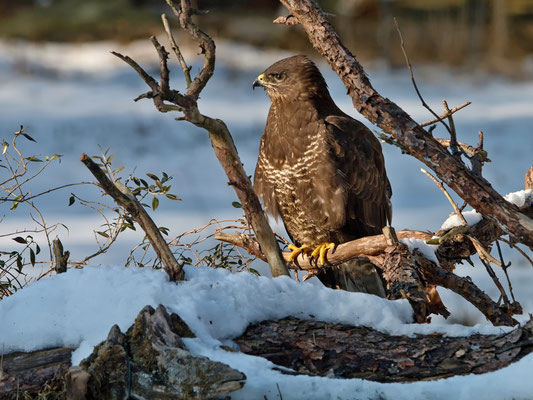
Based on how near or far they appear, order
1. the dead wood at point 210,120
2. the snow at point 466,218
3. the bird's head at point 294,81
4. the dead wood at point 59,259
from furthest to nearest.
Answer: the bird's head at point 294,81 < the snow at point 466,218 < the dead wood at point 59,259 < the dead wood at point 210,120

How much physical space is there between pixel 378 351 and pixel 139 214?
4.34ft

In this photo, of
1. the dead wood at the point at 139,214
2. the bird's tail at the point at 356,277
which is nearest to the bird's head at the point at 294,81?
the bird's tail at the point at 356,277

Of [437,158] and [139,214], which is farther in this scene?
[437,158]

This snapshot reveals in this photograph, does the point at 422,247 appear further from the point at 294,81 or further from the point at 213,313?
the point at 213,313

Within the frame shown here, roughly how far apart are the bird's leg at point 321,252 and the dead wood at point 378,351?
1.90 metres

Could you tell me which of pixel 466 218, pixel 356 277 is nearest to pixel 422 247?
pixel 466 218

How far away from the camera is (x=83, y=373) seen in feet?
7.99

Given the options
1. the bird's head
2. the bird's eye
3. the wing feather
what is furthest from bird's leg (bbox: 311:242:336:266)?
the bird's eye

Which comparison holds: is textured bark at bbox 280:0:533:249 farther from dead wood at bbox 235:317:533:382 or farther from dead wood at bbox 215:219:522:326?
dead wood at bbox 235:317:533:382

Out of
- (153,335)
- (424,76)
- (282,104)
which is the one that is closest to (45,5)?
(424,76)

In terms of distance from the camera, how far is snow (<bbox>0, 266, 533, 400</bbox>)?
8.03 ft

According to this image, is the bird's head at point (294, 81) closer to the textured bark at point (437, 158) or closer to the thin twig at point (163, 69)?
the textured bark at point (437, 158)

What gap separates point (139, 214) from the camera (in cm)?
347

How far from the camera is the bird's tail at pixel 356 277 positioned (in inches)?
191
